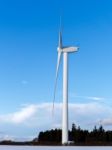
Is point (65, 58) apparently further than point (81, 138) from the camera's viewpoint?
No

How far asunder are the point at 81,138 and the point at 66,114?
82.4 metres

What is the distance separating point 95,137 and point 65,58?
91.0 metres

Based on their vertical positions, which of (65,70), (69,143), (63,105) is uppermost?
(65,70)

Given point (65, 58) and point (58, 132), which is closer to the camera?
point (65, 58)

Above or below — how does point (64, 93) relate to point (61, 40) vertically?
below

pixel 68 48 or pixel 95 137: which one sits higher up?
pixel 68 48

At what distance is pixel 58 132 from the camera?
198125 millimetres

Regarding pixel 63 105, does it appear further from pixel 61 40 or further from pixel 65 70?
pixel 61 40

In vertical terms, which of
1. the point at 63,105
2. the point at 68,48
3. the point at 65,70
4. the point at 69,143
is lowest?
the point at 69,143

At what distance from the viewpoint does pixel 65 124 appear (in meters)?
112

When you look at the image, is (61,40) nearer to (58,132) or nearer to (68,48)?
(68,48)

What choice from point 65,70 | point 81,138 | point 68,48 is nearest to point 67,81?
point 65,70

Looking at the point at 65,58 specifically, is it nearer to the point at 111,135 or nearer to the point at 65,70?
the point at 65,70

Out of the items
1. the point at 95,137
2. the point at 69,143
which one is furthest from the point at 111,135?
the point at 69,143
